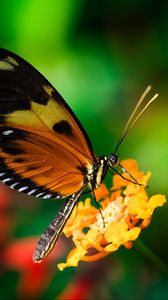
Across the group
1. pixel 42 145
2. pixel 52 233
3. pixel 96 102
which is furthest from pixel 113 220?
pixel 96 102

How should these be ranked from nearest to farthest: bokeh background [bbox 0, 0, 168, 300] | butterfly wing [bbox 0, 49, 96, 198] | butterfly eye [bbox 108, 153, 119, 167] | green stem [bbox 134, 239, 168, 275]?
green stem [bbox 134, 239, 168, 275] → butterfly wing [bbox 0, 49, 96, 198] → butterfly eye [bbox 108, 153, 119, 167] → bokeh background [bbox 0, 0, 168, 300]

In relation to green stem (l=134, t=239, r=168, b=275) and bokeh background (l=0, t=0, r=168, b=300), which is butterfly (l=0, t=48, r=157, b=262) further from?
bokeh background (l=0, t=0, r=168, b=300)

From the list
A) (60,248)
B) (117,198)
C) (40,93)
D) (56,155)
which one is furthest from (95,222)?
(60,248)

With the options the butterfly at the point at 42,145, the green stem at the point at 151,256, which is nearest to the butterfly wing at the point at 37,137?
the butterfly at the point at 42,145

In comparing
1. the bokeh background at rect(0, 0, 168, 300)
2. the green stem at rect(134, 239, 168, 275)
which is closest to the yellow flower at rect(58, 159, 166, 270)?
the green stem at rect(134, 239, 168, 275)

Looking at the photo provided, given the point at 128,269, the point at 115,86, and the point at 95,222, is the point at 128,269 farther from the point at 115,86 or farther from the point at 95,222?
the point at 115,86

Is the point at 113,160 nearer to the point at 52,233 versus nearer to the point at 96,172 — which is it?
the point at 96,172
